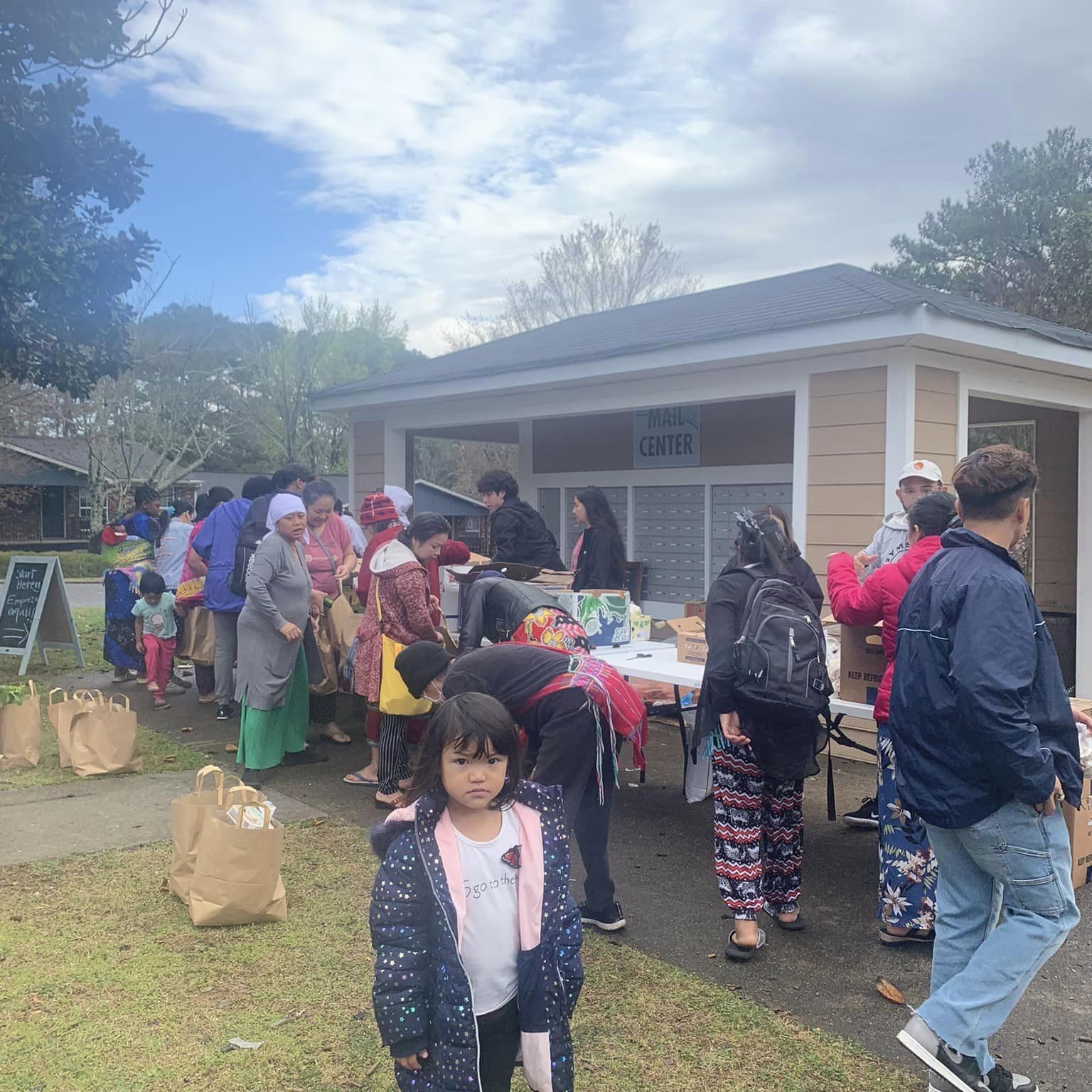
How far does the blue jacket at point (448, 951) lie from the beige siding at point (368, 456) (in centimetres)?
945

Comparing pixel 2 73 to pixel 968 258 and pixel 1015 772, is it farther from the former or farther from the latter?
pixel 968 258

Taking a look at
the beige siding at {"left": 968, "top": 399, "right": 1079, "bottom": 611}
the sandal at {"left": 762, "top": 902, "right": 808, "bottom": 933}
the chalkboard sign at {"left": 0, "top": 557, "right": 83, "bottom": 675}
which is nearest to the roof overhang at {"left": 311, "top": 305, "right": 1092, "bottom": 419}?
the beige siding at {"left": 968, "top": 399, "right": 1079, "bottom": 611}

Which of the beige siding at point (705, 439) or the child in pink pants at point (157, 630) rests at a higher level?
the beige siding at point (705, 439)

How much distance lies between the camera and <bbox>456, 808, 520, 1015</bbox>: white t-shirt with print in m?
2.21

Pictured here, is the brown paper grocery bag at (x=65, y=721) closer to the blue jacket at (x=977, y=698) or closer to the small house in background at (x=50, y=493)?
the blue jacket at (x=977, y=698)

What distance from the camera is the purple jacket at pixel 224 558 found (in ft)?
25.6

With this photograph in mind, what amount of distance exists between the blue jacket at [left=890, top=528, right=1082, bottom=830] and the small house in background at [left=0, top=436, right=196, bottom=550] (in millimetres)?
39886

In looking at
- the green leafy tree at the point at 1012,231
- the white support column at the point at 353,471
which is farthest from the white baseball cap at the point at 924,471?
the green leafy tree at the point at 1012,231

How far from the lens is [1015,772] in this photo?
2.61 meters

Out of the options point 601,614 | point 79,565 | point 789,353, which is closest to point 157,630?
point 601,614

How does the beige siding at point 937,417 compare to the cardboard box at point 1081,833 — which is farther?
the beige siding at point 937,417

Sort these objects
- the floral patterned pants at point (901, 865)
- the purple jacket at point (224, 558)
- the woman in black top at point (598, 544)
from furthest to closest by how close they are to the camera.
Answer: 1. the purple jacket at point (224, 558)
2. the woman in black top at point (598, 544)
3. the floral patterned pants at point (901, 865)

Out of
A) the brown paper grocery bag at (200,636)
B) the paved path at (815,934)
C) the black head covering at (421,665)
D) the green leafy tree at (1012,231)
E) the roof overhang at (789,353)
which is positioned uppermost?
the green leafy tree at (1012,231)

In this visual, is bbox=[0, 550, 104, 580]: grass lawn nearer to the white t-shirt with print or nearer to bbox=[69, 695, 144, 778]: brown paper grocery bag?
bbox=[69, 695, 144, 778]: brown paper grocery bag
